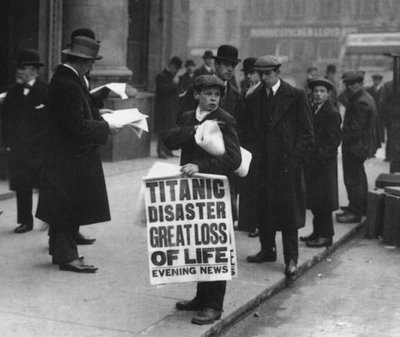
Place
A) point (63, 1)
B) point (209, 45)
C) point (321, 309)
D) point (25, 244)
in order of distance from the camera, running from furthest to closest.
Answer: point (209, 45) → point (63, 1) → point (25, 244) → point (321, 309)

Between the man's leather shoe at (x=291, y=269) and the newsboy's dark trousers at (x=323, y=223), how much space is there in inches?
55.1

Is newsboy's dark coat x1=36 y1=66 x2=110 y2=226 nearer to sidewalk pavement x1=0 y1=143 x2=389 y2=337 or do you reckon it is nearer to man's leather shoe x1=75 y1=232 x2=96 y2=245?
sidewalk pavement x1=0 y1=143 x2=389 y2=337

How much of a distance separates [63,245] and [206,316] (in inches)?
71.7

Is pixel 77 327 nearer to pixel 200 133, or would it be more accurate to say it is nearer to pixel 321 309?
pixel 200 133

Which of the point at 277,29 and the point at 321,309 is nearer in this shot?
the point at 321,309

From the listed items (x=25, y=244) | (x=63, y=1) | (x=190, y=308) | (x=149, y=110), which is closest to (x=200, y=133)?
(x=190, y=308)

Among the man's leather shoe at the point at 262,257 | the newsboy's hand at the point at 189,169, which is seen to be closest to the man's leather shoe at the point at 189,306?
the newsboy's hand at the point at 189,169

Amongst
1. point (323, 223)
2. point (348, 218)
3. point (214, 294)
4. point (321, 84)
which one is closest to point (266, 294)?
point (214, 294)

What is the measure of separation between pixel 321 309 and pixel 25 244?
10.2ft

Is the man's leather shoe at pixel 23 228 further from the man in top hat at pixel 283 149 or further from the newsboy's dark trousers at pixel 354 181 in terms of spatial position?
the newsboy's dark trousers at pixel 354 181

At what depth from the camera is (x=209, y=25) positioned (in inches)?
2133

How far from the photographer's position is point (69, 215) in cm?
716

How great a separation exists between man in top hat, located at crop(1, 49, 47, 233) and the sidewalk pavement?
1.19 feet

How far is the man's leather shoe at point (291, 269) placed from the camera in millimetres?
7527
